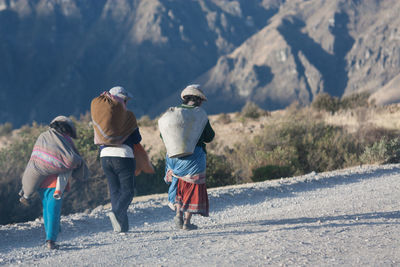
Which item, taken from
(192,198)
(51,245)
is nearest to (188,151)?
(192,198)

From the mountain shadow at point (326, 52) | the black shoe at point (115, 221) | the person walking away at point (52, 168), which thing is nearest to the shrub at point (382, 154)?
the black shoe at point (115, 221)

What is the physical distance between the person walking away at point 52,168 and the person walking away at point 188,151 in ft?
4.08

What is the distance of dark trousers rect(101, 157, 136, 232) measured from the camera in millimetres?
7105

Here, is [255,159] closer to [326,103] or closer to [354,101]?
[326,103]

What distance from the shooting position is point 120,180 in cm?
716

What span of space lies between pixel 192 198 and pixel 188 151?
0.60 meters

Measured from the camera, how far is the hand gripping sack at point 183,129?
Result: 23.6 feet

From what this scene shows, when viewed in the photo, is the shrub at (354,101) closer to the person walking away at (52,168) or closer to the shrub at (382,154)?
the shrub at (382,154)

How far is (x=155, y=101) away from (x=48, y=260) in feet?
503

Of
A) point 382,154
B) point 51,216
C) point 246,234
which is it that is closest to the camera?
point 51,216

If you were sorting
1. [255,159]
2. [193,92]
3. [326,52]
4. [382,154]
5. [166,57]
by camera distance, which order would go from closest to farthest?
[193,92], [255,159], [382,154], [326,52], [166,57]

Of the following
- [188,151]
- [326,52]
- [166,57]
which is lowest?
[188,151]

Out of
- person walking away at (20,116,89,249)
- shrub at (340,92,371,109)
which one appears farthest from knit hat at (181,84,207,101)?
shrub at (340,92,371,109)

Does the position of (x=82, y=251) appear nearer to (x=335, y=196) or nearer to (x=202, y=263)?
(x=202, y=263)
